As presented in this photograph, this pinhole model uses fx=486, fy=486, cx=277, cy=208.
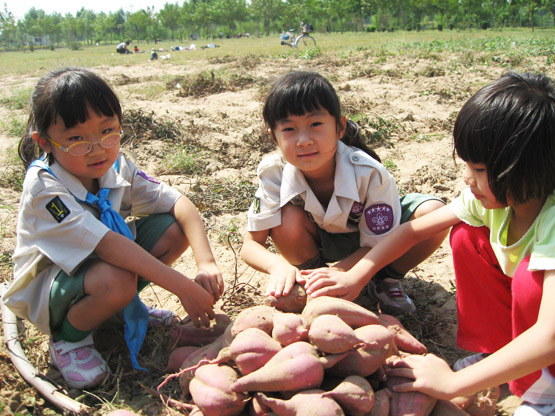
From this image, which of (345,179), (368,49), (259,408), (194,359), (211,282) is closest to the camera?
(259,408)

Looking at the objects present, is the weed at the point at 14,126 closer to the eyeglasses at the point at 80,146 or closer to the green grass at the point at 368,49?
the eyeglasses at the point at 80,146

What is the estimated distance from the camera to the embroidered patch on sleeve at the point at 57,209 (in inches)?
74.9

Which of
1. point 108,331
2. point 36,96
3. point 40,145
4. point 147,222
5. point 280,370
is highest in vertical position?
point 36,96

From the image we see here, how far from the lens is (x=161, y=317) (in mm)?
2371

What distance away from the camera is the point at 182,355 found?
6.25 ft

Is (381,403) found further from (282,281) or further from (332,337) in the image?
(282,281)

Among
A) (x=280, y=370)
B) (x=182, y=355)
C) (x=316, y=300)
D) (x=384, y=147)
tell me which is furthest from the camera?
(x=384, y=147)

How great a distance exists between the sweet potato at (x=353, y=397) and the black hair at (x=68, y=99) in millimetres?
1396

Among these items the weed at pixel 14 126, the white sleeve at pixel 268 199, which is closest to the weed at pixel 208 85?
the weed at pixel 14 126

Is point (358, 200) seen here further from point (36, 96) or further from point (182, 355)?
point (36, 96)

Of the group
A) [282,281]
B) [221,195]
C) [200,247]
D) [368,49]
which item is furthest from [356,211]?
[368,49]

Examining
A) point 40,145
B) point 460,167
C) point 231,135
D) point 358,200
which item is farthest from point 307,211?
point 231,135

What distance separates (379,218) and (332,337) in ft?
2.97

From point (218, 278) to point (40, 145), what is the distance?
36.2 inches
